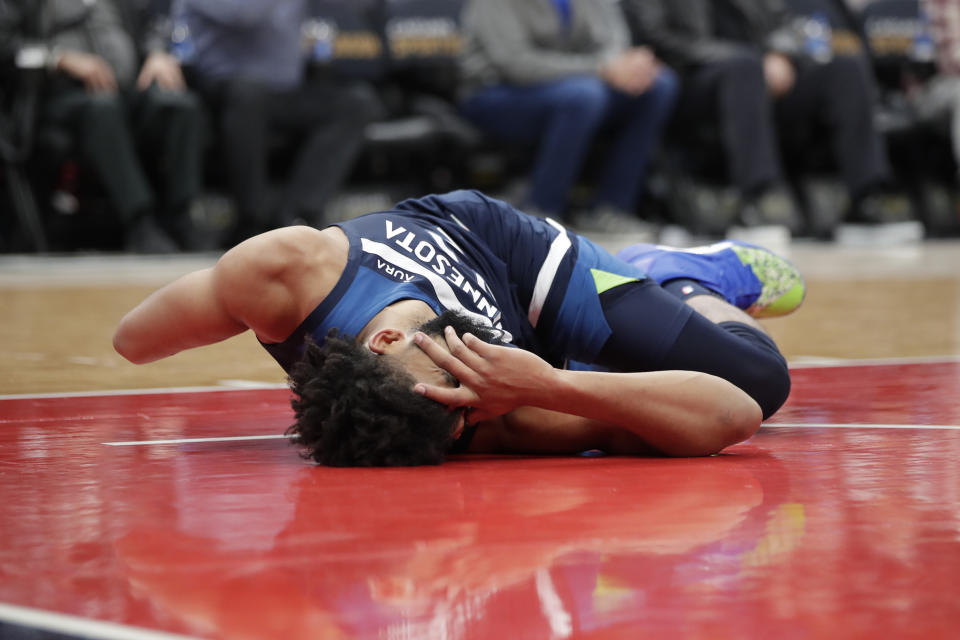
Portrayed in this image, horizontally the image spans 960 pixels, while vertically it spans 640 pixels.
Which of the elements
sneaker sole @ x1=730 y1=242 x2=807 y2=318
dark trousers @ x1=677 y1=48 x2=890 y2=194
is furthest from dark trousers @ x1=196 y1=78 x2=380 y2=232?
sneaker sole @ x1=730 y1=242 x2=807 y2=318

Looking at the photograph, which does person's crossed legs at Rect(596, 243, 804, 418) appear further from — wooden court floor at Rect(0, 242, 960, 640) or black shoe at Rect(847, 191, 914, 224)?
black shoe at Rect(847, 191, 914, 224)

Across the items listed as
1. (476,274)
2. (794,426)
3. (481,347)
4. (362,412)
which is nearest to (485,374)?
(481,347)

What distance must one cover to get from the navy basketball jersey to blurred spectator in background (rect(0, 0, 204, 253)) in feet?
13.8

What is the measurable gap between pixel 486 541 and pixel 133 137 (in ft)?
17.6

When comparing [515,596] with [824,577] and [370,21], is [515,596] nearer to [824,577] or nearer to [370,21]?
[824,577]

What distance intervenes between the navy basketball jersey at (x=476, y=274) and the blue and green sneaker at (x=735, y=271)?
0.35 m

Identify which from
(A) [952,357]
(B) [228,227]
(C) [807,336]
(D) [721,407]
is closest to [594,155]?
(B) [228,227]

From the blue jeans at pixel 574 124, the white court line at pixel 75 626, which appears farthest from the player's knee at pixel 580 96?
the white court line at pixel 75 626

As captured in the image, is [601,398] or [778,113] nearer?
[601,398]

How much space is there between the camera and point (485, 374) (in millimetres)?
1686

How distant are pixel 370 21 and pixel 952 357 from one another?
4699 mm

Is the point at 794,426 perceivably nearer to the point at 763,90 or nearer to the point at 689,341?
the point at 689,341

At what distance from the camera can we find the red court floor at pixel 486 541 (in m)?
1.09

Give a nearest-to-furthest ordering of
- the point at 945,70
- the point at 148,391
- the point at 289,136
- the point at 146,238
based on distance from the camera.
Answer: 1. the point at 148,391
2. the point at 146,238
3. the point at 289,136
4. the point at 945,70
